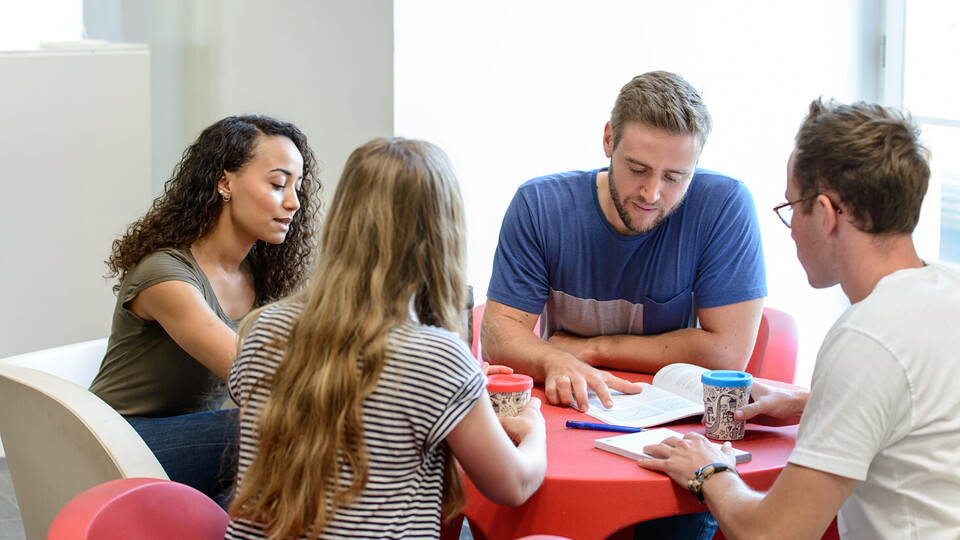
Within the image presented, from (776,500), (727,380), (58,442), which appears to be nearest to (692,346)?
A: (727,380)

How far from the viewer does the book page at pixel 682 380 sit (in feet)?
5.92

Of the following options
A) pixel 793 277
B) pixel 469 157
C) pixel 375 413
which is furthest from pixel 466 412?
pixel 793 277

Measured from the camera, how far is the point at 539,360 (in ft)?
6.43

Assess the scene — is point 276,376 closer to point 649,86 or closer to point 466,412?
point 466,412

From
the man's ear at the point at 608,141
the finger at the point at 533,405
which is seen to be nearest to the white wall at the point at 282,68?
the man's ear at the point at 608,141

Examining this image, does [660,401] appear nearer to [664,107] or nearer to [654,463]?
[654,463]

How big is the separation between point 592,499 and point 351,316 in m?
0.50

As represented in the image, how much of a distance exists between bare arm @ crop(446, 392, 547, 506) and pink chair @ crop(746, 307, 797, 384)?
1.24 meters

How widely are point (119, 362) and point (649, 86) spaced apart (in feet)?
→ 4.92

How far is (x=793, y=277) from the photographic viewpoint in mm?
3789

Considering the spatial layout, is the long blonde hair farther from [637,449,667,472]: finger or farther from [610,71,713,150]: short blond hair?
[610,71,713,150]: short blond hair

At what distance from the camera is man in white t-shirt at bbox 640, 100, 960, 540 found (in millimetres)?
1141

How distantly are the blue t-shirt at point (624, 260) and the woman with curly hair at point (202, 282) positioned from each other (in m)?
0.64

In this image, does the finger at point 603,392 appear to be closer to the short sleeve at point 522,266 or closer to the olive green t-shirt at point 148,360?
the short sleeve at point 522,266
